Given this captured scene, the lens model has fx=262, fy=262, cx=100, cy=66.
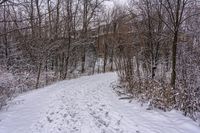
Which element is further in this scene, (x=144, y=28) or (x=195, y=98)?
(x=144, y=28)

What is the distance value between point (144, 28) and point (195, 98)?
8678 mm

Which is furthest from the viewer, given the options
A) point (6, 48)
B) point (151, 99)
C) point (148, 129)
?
point (6, 48)

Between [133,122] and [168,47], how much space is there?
35.2ft

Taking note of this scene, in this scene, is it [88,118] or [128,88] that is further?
[128,88]

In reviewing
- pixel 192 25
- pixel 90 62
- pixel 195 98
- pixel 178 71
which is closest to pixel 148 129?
pixel 195 98

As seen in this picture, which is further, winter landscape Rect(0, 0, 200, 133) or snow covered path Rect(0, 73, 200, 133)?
winter landscape Rect(0, 0, 200, 133)

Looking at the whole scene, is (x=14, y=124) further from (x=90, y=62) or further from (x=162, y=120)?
(x=90, y=62)

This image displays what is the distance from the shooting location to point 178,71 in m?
10.5

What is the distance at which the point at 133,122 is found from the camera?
6914 mm

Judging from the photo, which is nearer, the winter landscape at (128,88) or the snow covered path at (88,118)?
the snow covered path at (88,118)

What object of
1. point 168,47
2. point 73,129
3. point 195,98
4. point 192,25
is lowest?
point 73,129

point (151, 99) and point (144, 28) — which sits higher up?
point (144, 28)

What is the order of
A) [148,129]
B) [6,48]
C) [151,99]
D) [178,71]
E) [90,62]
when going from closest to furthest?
[148,129] → [151,99] → [178,71] → [6,48] → [90,62]

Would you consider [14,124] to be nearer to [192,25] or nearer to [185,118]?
[185,118]
